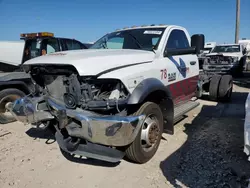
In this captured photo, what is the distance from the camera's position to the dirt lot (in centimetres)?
308

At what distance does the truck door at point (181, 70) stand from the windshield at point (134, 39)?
0.90 ft

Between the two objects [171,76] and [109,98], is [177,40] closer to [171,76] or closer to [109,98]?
[171,76]

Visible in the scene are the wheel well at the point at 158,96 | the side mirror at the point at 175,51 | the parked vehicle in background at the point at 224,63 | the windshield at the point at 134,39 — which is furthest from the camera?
the parked vehicle in background at the point at 224,63

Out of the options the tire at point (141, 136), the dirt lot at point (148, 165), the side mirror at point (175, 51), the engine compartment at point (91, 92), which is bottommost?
the dirt lot at point (148, 165)

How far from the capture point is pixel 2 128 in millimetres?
5484

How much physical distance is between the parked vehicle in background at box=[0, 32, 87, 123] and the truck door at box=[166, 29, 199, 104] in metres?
2.47

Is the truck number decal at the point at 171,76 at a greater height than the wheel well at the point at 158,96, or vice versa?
the truck number decal at the point at 171,76

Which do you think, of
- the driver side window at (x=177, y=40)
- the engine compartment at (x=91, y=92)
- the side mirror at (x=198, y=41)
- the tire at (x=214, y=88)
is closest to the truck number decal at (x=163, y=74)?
the driver side window at (x=177, y=40)

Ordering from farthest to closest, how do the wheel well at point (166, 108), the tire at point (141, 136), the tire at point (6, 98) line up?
1. the tire at point (6, 98)
2. the wheel well at point (166, 108)
3. the tire at point (141, 136)

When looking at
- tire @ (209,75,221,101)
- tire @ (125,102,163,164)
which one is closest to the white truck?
tire @ (125,102,163,164)

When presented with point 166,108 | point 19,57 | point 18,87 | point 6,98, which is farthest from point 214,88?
point 19,57

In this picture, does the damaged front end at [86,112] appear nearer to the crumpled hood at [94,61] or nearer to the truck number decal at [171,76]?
the crumpled hood at [94,61]

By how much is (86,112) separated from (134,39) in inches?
79.4

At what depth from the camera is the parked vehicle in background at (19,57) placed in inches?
225
